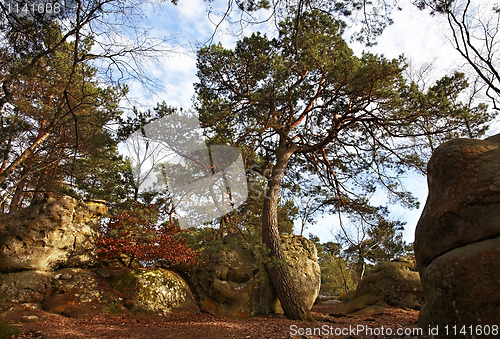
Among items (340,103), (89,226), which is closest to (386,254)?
(340,103)

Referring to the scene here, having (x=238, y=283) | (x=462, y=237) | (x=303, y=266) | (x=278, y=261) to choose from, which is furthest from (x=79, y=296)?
(x=462, y=237)

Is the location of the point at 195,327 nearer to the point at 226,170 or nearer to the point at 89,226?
the point at 89,226

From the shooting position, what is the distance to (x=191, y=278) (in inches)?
322

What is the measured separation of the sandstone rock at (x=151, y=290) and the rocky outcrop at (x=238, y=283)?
590 millimetres

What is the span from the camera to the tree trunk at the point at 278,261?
→ 712 centimetres

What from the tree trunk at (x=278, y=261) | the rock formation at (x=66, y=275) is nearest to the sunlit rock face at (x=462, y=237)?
the tree trunk at (x=278, y=261)

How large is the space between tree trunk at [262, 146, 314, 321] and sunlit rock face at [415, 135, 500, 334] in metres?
3.77

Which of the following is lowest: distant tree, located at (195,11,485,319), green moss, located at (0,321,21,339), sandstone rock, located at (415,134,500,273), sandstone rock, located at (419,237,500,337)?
green moss, located at (0,321,21,339)

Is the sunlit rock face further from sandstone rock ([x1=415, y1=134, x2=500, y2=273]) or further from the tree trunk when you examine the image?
the tree trunk

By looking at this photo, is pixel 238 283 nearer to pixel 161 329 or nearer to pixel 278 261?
pixel 278 261

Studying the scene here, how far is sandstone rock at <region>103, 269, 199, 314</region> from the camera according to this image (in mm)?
6629

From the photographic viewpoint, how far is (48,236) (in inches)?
273

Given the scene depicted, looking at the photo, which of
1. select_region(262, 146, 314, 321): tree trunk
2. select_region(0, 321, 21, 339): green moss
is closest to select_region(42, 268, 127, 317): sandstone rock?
select_region(0, 321, 21, 339): green moss

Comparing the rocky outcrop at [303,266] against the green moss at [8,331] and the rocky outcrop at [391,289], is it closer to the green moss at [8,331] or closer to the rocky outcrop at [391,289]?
the rocky outcrop at [391,289]
